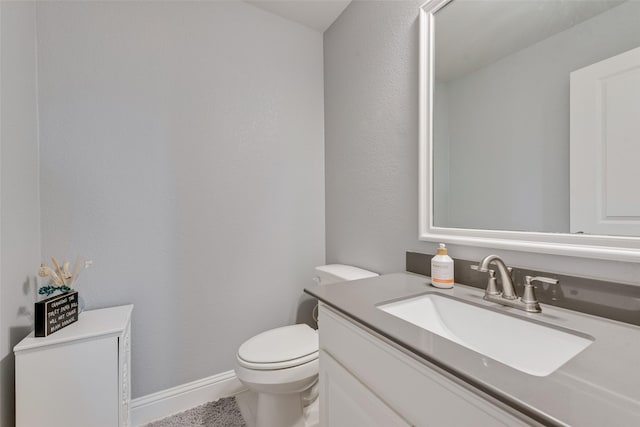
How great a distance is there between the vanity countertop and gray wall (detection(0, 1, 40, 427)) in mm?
1196

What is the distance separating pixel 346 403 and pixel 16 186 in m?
1.42

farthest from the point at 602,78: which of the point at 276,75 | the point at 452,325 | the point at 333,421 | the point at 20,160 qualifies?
the point at 20,160

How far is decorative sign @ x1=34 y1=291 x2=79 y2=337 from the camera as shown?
3.19ft

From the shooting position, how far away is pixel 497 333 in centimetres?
74

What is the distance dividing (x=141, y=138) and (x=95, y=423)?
126 cm

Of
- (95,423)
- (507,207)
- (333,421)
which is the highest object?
(507,207)

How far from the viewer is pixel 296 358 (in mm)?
1171

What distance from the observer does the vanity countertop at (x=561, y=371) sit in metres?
0.36

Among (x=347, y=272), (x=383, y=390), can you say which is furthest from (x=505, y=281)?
(x=347, y=272)

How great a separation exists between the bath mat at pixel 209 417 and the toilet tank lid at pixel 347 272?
890 mm

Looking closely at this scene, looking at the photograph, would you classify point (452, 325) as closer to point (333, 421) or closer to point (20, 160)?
point (333, 421)

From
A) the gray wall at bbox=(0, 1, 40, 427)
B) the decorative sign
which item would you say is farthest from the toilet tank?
the gray wall at bbox=(0, 1, 40, 427)

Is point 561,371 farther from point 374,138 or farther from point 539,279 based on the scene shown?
point 374,138

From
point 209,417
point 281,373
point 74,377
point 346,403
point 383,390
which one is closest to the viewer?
point 383,390
